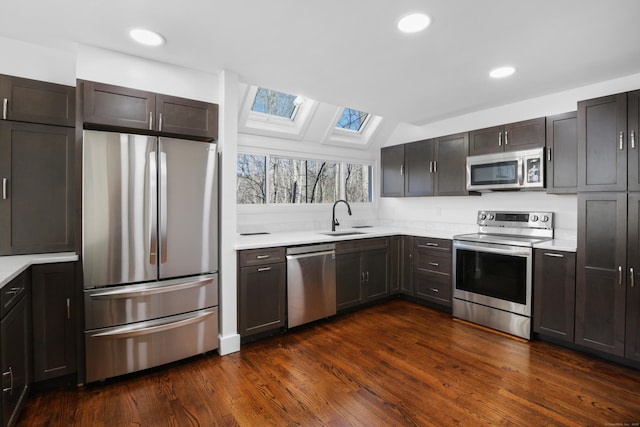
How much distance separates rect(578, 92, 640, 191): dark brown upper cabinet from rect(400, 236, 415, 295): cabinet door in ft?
6.02

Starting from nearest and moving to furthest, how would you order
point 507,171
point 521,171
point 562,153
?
point 562,153
point 521,171
point 507,171

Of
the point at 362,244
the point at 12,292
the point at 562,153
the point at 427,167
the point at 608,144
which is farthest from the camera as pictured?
the point at 427,167

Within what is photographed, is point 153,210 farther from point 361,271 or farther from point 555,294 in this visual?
point 555,294

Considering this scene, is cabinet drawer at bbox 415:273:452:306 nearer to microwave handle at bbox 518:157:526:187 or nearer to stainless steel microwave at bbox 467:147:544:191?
stainless steel microwave at bbox 467:147:544:191

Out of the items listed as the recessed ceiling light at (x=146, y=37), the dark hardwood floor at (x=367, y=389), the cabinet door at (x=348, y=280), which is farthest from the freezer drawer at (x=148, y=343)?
the recessed ceiling light at (x=146, y=37)

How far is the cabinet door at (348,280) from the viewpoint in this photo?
3.56 meters

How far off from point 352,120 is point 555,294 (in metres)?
3.20

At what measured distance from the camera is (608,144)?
8.46 ft

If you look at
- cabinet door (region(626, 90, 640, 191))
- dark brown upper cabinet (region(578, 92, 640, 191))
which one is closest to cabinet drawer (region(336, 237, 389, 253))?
dark brown upper cabinet (region(578, 92, 640, 191))

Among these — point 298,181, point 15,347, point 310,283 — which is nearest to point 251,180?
point 298,181

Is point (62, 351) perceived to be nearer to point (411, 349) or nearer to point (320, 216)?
point (411, 349)

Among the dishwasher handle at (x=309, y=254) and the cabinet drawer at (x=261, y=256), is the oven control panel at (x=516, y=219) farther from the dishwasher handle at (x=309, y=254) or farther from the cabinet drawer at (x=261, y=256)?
the cabinet drawer at (x=261, y=256)

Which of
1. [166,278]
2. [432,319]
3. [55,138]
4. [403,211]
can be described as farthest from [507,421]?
[55,138]

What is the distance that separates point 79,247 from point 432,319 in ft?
11.0
